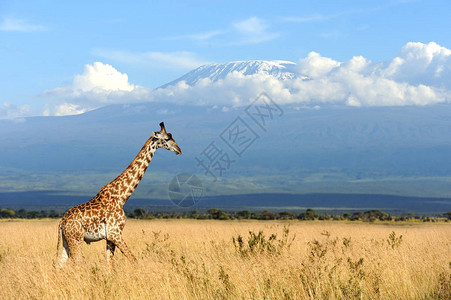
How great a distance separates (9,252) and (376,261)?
12116mm

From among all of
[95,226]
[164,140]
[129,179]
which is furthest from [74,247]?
[164,140]

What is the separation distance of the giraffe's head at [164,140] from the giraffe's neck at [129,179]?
6.7 inches

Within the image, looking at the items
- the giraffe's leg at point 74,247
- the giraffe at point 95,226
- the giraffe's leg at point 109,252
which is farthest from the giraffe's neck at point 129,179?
the giraffe's leg at point 74,247

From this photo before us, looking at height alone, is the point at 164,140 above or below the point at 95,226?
above

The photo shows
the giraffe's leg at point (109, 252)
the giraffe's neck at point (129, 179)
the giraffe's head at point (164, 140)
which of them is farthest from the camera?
the giraffe's neck at point (129, 179)

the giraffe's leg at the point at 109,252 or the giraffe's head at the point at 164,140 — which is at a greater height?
the giraffe's head at the point at 164,140

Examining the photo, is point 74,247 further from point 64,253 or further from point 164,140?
point 164,140

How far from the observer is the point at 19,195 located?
183250 mm

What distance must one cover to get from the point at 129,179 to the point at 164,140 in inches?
49.8

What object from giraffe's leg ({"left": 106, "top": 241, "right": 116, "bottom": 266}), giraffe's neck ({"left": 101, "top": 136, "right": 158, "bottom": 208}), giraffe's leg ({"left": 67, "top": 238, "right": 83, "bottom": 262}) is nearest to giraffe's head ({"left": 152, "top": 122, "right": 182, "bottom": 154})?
giraffe's neck ({"left": 101, "top": 136, "right": 158, "bottom": 208})

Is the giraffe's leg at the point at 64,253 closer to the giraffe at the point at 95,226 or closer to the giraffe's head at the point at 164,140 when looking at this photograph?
the giraffe at the point at 95,226

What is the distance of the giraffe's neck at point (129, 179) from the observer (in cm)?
1406

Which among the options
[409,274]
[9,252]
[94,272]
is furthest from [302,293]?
[9,252]

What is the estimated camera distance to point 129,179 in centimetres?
1436
